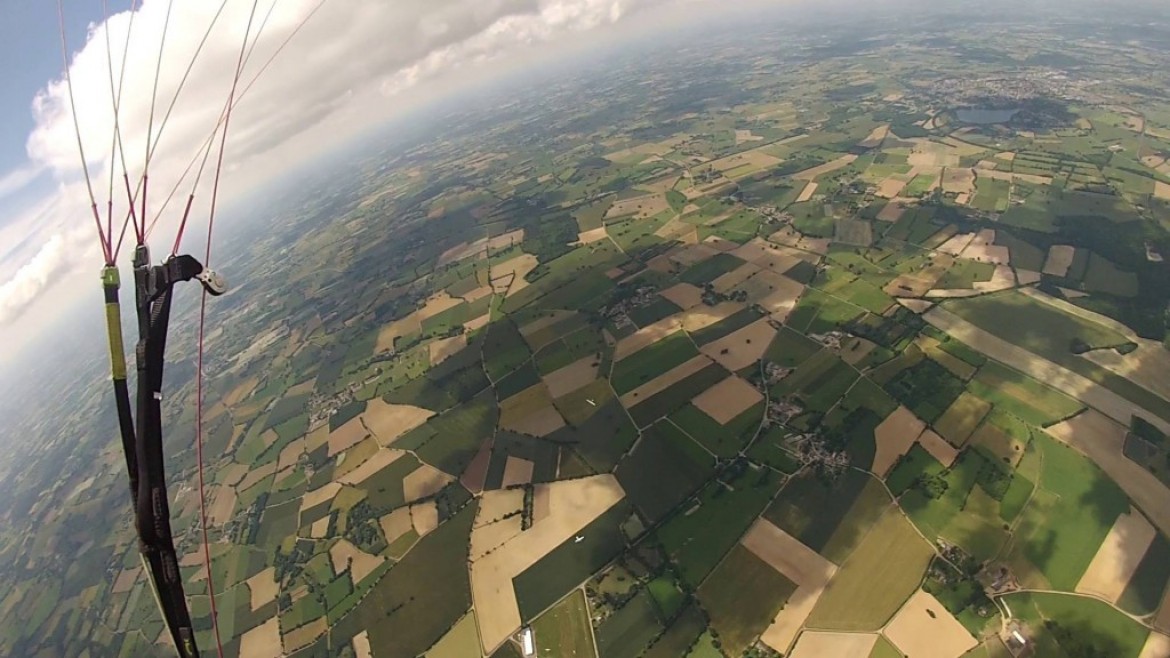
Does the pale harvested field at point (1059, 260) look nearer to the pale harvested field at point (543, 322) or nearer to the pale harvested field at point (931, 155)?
the pale harvested field at point (931, 155)

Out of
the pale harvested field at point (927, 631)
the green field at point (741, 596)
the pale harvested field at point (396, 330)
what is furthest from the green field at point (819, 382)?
the pale harvested field at point (396, 330)

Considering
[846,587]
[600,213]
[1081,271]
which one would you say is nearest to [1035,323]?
[1081,271]

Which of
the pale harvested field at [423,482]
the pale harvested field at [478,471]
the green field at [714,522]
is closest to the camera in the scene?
the green field at [714,522]

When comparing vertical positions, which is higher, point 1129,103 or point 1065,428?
point 1065,428

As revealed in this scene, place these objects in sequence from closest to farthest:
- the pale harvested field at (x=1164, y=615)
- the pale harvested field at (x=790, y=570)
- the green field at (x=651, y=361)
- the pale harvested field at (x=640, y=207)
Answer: the pale harvested field at (x=1164, y=615) < the pale harvested field at (x=790, y=570) < the green field at (x=651, y=361) < the pale harvested field at (x=640, y=207)

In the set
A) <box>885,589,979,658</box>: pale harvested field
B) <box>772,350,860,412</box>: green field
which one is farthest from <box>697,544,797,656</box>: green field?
<box>772,350,860,412</box>: green field

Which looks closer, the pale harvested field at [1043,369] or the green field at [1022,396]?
the pale harvested field at [1043,369]

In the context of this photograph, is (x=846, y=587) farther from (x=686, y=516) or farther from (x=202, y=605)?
(x=202, y=605)
